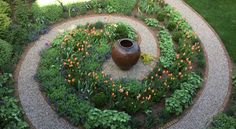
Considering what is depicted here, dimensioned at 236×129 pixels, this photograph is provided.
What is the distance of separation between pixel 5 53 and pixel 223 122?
8394mm

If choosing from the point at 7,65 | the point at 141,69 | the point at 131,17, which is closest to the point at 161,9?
the point at 131,17

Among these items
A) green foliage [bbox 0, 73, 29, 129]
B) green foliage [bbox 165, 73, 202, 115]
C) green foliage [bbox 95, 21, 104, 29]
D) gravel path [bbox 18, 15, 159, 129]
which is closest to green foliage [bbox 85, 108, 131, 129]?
gravel path [bbox 18, 15, 159, 129]

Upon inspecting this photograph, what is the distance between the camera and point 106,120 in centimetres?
1151

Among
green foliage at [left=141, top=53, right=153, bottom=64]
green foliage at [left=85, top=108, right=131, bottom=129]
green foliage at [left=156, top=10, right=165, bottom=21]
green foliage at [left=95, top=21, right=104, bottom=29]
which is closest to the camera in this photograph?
green foliage at [left=85, top=108, right=131, bottom=129]

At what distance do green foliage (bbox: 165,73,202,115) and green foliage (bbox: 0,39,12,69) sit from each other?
20.5ft

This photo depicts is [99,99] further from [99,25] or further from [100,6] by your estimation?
[100,6]

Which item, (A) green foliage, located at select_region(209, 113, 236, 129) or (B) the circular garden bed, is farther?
(B) the circular garden bed

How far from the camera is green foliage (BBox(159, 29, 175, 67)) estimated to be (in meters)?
14.2

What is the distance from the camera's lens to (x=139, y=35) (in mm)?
15789

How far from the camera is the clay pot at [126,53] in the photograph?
13017 mm

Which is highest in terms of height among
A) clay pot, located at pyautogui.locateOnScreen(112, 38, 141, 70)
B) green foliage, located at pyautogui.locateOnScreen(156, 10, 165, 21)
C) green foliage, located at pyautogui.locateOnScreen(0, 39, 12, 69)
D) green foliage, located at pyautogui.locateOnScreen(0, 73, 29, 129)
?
green foliage, located at pyautogui.locateOnScreen(156, 10, 165, 21)

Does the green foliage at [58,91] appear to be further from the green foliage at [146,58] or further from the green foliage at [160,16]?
the green foliage at [160,16]

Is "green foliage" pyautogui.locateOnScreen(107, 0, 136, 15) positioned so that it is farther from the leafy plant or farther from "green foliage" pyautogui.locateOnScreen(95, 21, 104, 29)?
"green foliage" pyautogui.locateOnScreen(95, 21, 104, 29)

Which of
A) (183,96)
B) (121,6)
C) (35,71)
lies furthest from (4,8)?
(183,96)
